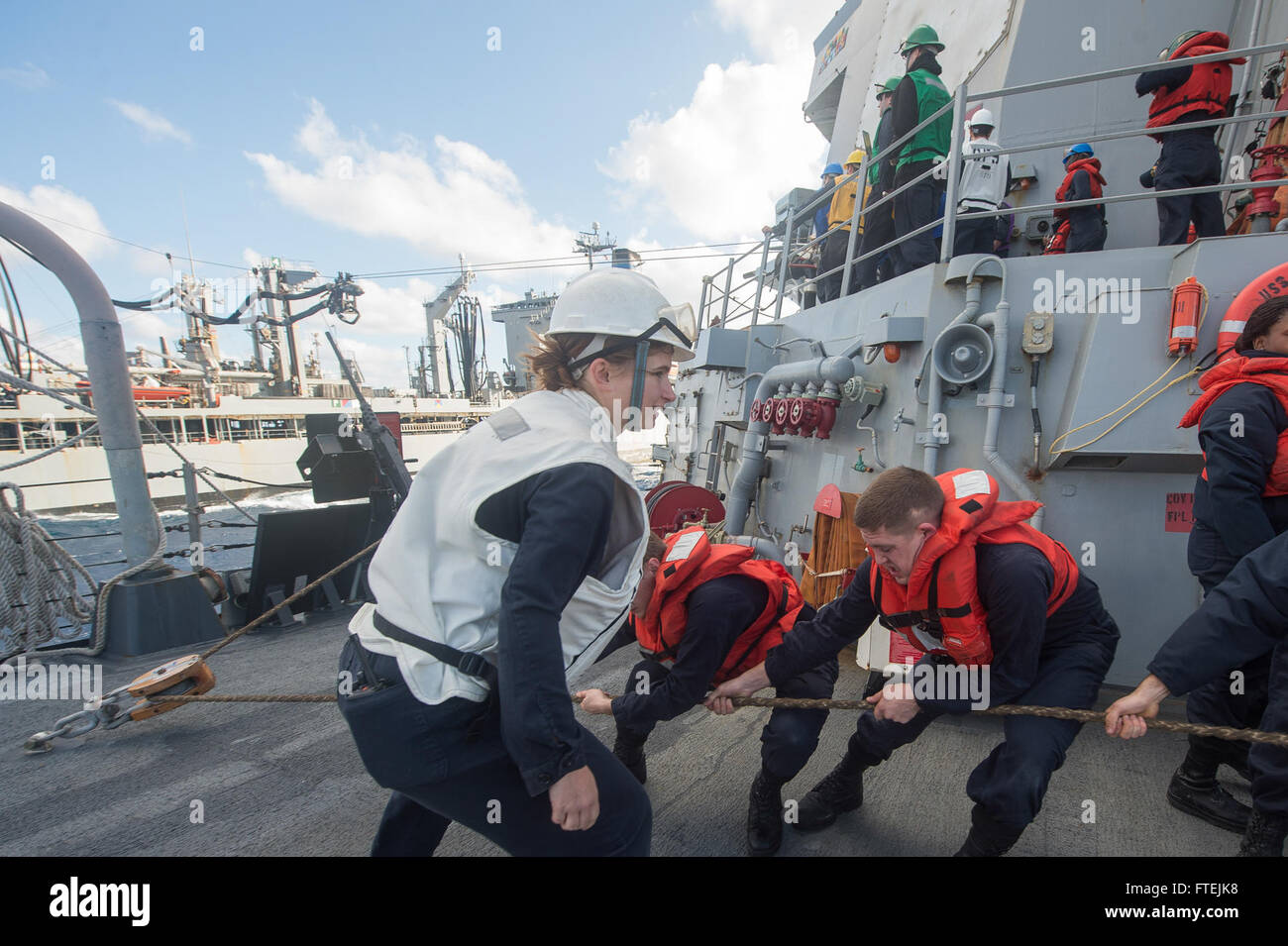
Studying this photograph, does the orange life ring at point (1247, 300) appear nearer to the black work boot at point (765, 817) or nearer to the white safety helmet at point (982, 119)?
the white safety helmet at point (982, 119)

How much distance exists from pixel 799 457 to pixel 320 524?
431 cm

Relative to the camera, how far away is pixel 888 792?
2.66 m

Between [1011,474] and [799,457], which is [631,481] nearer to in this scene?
[1011,474]

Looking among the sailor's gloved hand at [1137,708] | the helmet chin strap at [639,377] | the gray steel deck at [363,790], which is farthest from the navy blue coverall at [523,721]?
the sailor's gloved hand at [1137,708]

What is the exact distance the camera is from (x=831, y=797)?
2.49m

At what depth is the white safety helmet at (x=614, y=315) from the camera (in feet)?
4.64

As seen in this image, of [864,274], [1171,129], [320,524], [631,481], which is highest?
[1171,129]

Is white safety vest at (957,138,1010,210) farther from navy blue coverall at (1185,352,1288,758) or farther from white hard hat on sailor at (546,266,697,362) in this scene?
white hard hat on sailor at (546,266,697,362)

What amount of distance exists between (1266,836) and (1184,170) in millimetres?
3784

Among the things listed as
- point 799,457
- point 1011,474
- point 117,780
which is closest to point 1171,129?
point 1011,474

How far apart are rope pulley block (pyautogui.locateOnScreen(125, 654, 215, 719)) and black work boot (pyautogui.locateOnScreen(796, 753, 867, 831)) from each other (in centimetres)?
311

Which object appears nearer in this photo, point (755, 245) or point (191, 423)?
point (755, 245)

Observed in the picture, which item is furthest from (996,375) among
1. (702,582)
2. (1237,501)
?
(702,582)
